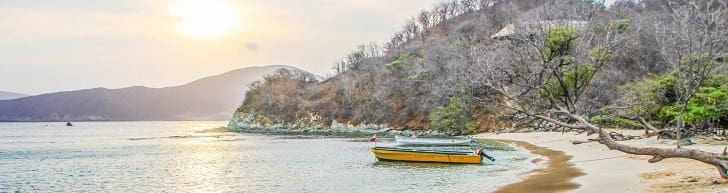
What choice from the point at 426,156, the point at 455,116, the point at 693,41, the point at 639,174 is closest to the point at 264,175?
the point at 426,156

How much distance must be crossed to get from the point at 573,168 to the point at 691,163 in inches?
184

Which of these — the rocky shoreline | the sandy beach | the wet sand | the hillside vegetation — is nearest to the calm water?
the wet sand

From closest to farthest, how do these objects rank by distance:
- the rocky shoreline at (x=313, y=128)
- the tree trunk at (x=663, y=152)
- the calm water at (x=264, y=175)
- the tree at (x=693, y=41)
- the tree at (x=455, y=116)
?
the tree trunk at (x=663, y=152) < the tree at (x=693, y=41) < the calm water at (x=264, y=175) < the tree at (x=455, y=116) < the rocky shoreline at (x=313, y=128)

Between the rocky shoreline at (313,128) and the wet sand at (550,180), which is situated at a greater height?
the rocky shoreline at (313,128)

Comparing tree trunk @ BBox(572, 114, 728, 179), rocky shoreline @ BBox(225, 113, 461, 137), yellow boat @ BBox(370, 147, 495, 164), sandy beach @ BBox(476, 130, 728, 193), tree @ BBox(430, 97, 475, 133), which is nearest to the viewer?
tree trunk @ BBox(572, 114, 728, 179)

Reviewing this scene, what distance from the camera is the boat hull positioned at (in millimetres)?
28922

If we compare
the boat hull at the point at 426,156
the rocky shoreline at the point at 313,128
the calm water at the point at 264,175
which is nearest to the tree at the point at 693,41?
the calm water at the point at 264,175

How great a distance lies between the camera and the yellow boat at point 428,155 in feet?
94.9

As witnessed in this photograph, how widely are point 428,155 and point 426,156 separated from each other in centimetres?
19

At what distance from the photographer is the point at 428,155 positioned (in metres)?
29.8

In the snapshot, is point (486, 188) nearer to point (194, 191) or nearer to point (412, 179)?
point (412, 179)

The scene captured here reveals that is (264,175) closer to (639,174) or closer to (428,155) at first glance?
(428,155)

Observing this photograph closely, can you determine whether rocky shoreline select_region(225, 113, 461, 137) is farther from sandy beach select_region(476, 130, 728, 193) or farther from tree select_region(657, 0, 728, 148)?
tree select_region(657, 0, 728, 148)

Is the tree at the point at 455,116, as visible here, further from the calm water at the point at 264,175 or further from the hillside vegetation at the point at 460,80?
Result: the calm water at the point at 264,175
